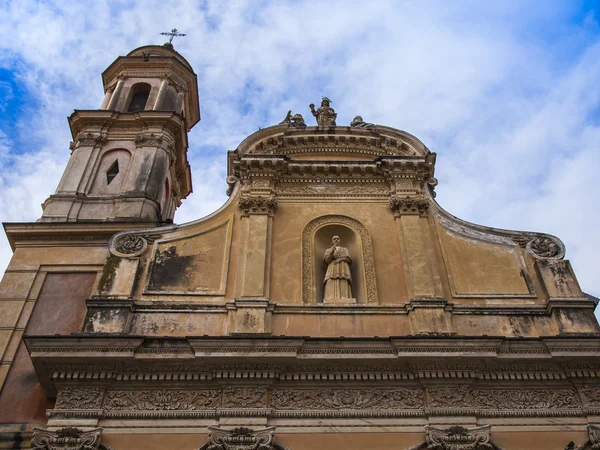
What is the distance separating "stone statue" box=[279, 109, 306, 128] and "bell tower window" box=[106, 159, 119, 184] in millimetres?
4559

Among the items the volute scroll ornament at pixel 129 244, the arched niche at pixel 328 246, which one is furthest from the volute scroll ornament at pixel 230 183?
the volute scroll ornament at pixel 129 244

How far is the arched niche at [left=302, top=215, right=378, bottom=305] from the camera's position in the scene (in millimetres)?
11781

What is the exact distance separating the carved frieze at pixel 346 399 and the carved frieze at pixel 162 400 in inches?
39.5

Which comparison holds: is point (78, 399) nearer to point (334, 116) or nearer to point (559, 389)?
point (559, 389)

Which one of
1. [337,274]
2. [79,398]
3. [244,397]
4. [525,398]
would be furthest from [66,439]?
[525,398]

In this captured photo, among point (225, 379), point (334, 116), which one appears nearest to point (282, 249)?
point (225, 379)

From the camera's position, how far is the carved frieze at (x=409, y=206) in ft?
42.6

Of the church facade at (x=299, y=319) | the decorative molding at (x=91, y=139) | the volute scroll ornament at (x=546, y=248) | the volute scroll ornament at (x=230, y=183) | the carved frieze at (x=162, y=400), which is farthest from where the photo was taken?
the decorative molding at (x=91, y=139)

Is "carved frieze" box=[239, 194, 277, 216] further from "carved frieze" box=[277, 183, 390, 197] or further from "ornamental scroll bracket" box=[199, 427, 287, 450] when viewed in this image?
"ornamental scroll bracket" box=[199, 427, 287, 450]

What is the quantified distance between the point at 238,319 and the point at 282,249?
215cm

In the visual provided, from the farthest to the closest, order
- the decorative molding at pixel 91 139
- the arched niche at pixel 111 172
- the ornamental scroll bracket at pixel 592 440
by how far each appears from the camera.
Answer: the decorative molding at pixel 91 139
the arched niche at pixel 111 172
the ornamental scroll bracket at pixel 592 440

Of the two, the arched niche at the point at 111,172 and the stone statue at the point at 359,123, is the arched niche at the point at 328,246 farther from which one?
the arched niche at the point at 111,172

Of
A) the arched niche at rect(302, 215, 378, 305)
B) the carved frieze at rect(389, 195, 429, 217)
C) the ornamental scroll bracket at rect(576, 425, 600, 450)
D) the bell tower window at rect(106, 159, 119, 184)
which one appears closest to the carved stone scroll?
the ornamental scroll bracket at rect(576, 425, 600, 450)

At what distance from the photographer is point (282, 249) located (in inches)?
488
